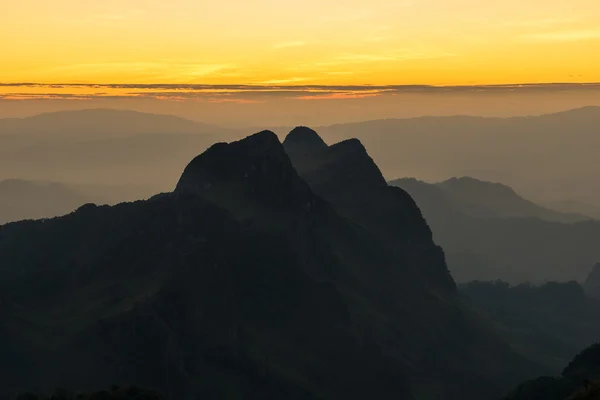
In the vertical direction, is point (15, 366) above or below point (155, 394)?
below

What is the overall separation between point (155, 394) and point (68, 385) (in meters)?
65.0

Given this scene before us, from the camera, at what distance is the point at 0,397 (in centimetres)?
18762

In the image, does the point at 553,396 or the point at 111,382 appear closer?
the point at 553,396

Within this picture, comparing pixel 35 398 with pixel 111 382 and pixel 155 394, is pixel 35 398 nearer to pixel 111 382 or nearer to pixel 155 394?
pixel 155 394

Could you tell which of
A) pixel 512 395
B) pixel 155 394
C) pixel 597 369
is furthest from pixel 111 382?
pixel 597 369

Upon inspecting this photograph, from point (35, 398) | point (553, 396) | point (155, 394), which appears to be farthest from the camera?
point (553, 396)

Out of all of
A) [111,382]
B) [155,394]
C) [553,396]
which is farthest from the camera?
[111,382]

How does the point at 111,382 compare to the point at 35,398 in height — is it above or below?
below

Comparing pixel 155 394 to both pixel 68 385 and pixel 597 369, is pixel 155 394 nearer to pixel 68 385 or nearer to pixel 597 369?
pixel 68 385

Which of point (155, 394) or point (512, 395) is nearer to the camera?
point (155, 394)

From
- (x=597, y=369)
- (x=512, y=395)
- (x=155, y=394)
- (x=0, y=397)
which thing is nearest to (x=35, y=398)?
(x=155, y=394)

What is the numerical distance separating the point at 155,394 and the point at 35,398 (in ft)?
89.2

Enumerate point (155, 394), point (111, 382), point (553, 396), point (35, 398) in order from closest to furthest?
point (155, 394)
point (35, 398)
point (553, 396)
point (111, 382)

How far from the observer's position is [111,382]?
7815 inches
